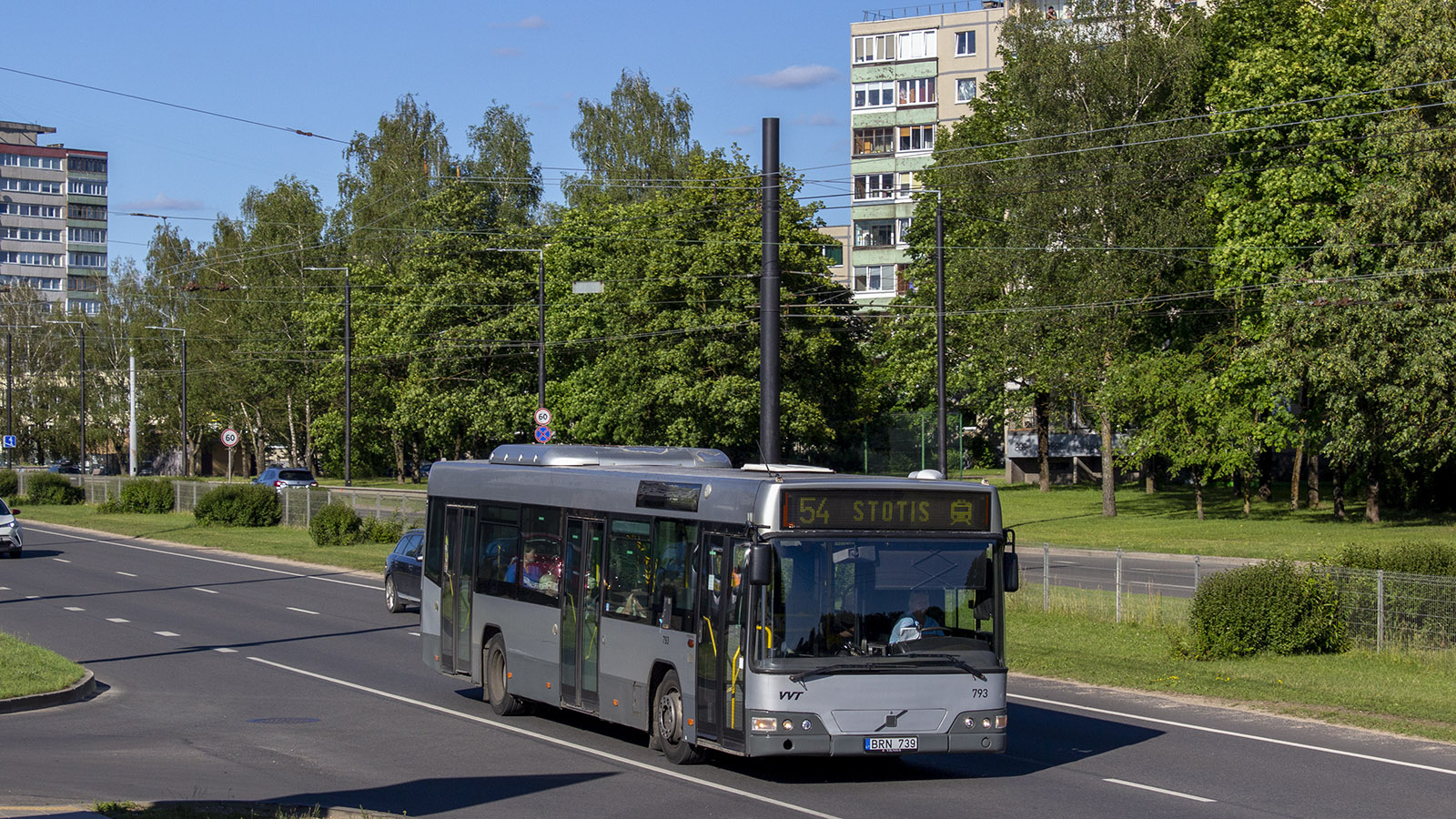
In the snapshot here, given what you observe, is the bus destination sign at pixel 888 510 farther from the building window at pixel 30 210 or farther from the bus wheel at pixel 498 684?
the building window at pixel 30 210

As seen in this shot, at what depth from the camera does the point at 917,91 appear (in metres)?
97.0

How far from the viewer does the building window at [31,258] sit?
171625 millimetres

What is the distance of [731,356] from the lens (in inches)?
2274

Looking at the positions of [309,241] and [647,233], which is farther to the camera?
[309,241]

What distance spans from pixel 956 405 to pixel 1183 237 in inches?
1076

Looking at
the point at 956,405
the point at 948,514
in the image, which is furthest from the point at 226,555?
the point at 956,405

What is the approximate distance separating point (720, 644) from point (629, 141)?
73477 millimetres

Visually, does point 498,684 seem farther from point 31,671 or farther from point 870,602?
point 31,671

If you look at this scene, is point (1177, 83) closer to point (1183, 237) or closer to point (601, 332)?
point (1183, 237)

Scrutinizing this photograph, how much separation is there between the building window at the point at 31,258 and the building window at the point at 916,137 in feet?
389

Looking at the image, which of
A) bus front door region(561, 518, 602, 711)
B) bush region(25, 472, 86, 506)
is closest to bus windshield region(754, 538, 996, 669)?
bus front door region(561, 518, 602, 711)

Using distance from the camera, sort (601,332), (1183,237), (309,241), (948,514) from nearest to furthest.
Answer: (948,514) → (1183,237) → (601,332) → (309,241)

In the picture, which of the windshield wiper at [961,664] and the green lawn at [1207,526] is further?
the green lawn at [1207,526]

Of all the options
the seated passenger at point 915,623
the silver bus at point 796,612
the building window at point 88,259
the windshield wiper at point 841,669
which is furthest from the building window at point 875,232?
the building window at point 88,259
